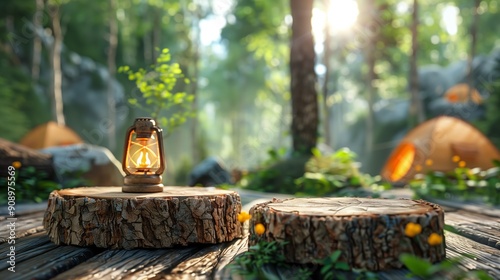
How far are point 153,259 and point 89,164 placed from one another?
605 centimetres

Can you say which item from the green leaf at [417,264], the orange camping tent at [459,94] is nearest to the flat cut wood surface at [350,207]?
the green leaf at [417,264]

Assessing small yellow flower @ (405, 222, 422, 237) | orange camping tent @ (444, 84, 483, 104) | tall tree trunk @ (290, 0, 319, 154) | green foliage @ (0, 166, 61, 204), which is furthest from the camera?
orange camping tent @ (444, 84, 483, 104)

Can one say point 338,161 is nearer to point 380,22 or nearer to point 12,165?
point 12,165

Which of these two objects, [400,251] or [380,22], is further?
[380,22]

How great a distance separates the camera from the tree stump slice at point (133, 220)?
10.4ft

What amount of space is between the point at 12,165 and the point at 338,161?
5317mm

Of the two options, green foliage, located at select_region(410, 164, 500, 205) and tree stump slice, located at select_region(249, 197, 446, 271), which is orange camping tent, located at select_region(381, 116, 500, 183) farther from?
tree stump slice, located at select_region(249, 197, 446, 271)

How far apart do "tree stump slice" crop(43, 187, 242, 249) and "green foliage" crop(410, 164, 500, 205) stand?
4.61 meters

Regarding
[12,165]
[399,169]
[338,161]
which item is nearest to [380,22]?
[399,169]

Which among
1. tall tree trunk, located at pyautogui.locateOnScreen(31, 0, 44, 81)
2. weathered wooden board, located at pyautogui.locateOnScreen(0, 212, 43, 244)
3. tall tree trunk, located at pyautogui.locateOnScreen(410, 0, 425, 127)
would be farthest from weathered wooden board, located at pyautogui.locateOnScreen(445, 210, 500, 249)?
tall tree trunk, located at pyautogui.locateOnScreen(31, 0, 44, 81)

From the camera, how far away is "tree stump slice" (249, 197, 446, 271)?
8.07 ft

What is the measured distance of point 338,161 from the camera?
8.77 m

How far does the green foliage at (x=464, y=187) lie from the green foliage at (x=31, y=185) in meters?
5.29

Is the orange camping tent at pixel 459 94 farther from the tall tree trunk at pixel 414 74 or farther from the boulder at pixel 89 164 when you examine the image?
the boulder at pixel 89 164
